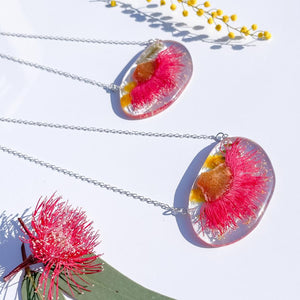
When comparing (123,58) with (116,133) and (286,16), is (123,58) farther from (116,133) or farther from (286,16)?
(286,16)

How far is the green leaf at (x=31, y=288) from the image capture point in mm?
1011

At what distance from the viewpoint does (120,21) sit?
1291mm

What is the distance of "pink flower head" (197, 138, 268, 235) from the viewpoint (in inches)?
40.7

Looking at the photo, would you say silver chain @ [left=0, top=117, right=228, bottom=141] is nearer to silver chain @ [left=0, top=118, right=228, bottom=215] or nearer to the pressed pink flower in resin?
silver chain @ [left=0, top=118, right=228, bottom=215]

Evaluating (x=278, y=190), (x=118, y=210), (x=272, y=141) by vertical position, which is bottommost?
(x=118, y=210)

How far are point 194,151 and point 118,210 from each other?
215mm

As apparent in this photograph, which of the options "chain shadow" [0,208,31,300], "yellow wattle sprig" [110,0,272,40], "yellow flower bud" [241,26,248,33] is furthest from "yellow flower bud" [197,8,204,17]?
"chain shadow" [0,208,31,300]

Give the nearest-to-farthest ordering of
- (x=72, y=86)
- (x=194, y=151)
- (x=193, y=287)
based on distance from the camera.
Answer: (x=193, y=287), (x=194, y=151), (x=72, y=86)

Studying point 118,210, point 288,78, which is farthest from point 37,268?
point 288,78

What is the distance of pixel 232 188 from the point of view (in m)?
1.06

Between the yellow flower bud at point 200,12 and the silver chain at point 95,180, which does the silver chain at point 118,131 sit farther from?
the yellow flower bud at point 200,12

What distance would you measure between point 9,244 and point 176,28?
656 millimetres

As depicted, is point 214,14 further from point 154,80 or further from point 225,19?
point 154,80

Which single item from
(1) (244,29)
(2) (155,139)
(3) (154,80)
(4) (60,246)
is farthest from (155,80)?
(4) (60,246)
